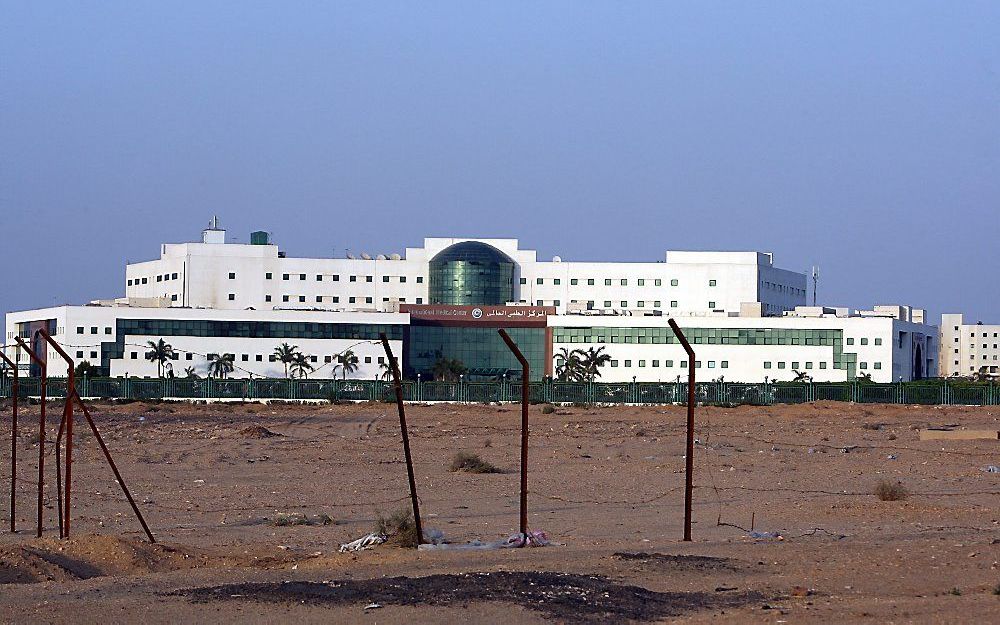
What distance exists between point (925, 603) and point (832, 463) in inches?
1020

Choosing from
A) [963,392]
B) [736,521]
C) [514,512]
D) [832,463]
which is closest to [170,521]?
[514,512]

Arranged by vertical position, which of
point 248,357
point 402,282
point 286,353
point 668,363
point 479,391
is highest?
point 402,282

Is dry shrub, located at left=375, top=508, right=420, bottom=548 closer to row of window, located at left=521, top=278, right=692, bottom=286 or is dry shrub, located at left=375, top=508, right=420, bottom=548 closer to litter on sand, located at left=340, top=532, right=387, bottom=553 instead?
litter on sand, located at left=340, top=532, right=387, bottom=553

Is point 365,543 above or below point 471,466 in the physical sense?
above

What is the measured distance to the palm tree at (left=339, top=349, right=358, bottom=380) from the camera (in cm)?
11300

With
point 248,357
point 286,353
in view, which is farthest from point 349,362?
point 248,357

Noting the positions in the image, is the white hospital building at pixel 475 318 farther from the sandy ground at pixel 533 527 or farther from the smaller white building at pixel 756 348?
the sandy ground at pixel 533 527

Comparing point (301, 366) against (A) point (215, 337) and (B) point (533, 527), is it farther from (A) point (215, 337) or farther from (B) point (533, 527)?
(B) point (533, 527)

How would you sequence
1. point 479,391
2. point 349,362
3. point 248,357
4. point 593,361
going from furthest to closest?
point 248,357, point 593,361, point 349,362, point 479,391

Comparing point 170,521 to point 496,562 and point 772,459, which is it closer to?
point 496,562

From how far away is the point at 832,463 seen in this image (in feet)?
127

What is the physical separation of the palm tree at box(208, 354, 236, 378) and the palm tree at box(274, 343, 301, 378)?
353cm

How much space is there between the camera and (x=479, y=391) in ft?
280

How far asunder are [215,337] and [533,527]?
93695 millimetres
